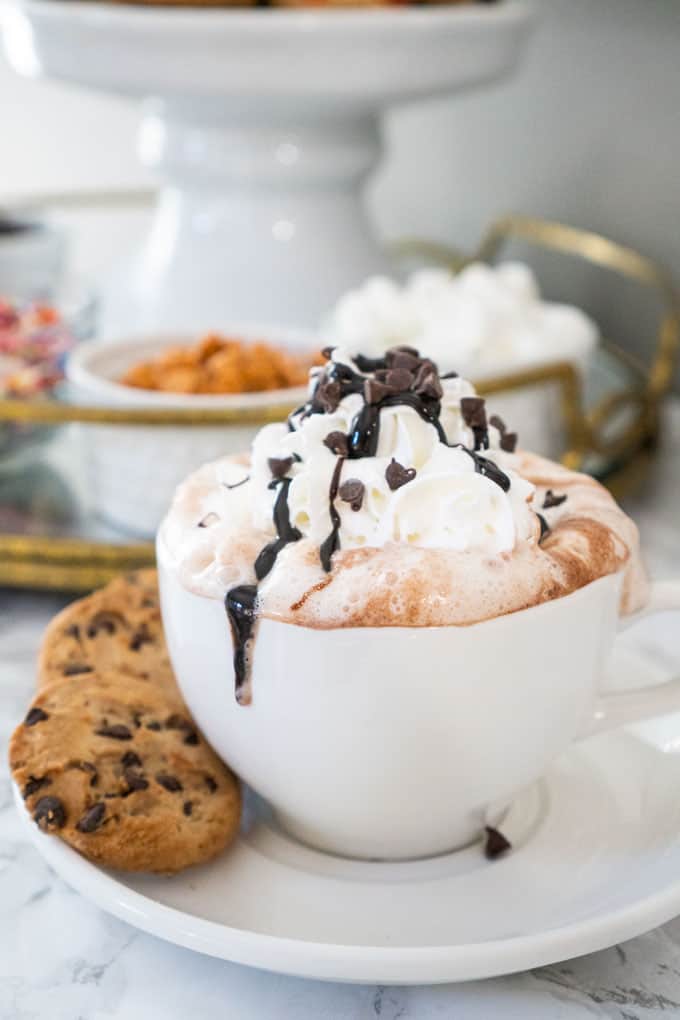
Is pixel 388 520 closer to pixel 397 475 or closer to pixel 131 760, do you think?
pixel 397 475

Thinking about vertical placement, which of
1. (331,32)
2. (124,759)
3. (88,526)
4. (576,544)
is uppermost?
(331,32)

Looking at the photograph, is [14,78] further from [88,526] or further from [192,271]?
[88,526]

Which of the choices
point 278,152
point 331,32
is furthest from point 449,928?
point 278,152

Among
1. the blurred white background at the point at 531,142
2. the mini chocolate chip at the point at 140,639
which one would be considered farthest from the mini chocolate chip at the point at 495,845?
the blurred white background at the point at 531,142

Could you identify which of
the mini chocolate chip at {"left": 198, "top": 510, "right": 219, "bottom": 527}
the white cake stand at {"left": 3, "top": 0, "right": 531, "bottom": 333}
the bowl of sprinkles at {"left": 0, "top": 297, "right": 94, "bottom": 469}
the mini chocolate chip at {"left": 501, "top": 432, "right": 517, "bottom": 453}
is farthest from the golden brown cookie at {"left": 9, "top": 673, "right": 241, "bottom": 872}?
the white cake stand at {"left": 3, "top": 0, "right": 531, "bottom": 333}

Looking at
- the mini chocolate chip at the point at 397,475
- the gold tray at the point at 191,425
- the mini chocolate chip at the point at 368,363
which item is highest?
the mini chocolate chip at the point at 368,363

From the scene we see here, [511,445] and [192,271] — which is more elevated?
[511,445]

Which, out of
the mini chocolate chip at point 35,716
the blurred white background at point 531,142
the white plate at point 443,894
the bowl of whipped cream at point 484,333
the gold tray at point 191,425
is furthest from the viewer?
the blurred white background at point 531,142

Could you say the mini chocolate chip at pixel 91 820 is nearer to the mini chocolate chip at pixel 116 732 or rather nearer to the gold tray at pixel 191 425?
the mini chocolate chip at pixel 116 732
